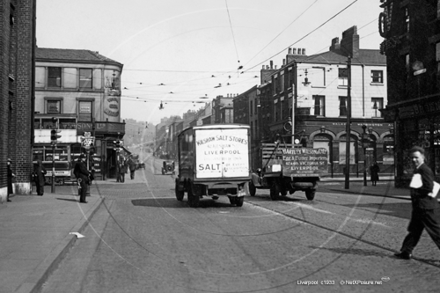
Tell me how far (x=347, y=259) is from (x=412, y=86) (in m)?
23.2

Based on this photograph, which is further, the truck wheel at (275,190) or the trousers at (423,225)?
the truck wheel at (275,190)

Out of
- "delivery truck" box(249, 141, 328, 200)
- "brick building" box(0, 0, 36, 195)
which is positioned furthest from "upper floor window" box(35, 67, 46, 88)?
"delivery truck" box(249, 141, 328, 200)

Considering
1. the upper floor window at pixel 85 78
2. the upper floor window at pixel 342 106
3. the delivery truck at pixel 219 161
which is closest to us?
the delivery truck at pixel 219 161

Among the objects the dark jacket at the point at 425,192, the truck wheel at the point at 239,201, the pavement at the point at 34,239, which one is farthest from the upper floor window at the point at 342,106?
the dark jacket at the point at 425,192

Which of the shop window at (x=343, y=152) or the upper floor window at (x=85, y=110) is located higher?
the upper floor window at (x=85, y=110)

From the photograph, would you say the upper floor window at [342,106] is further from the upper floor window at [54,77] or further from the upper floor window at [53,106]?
the upper floor window at [53,106]

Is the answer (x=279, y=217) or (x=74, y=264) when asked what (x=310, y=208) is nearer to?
(x=279, y=217)

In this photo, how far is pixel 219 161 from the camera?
689 inches

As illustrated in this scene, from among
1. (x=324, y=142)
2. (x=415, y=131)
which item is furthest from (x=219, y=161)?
(x=324, y=142)

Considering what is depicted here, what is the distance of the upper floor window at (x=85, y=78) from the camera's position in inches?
1657

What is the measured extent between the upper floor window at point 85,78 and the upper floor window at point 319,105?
70.8ft

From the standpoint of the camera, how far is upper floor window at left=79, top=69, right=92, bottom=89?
4209cm

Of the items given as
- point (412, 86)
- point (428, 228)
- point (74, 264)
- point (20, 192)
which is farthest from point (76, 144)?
point (428, 228)

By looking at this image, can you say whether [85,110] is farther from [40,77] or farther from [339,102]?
[339,102]
